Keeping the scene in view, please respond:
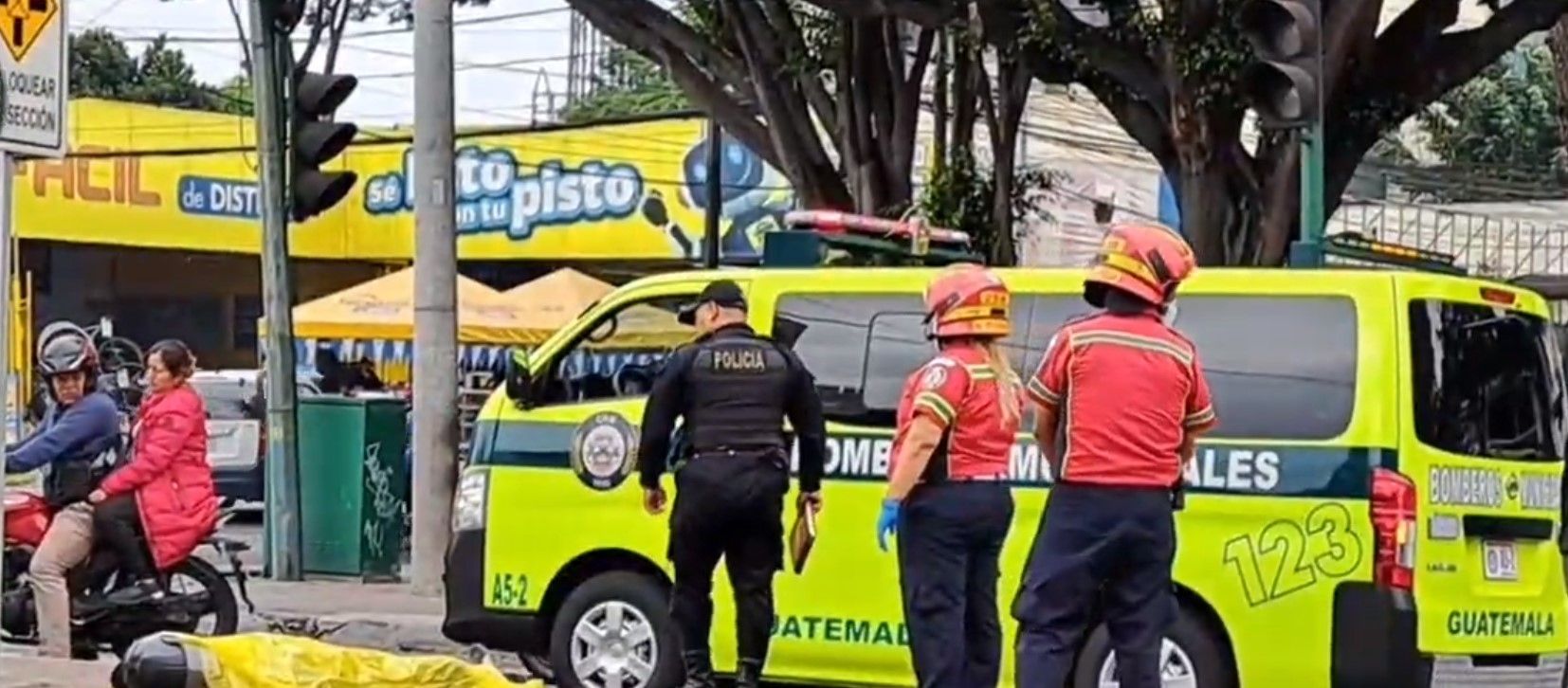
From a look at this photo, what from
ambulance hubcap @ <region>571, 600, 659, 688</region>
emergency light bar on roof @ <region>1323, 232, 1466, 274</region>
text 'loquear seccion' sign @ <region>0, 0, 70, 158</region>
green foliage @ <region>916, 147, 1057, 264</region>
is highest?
green foliage @ <region>916, 147, 1057, 264</region>

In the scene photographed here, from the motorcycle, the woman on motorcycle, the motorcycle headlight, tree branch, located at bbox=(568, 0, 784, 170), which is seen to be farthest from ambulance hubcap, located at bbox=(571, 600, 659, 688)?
tree branch, located at bbox=(568, 0, 784, 170)

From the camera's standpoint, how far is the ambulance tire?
9.84 m

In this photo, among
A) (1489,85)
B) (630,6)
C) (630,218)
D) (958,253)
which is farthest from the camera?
(1489,85)

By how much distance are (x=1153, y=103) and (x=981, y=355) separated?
784 centimetres

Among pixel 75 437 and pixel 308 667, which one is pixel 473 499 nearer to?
pixel 75 437

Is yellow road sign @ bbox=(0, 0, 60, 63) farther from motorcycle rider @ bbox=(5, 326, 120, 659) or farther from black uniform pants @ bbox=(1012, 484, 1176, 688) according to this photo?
motorcycle rider @ bbox=(5, 326, 120, 659)

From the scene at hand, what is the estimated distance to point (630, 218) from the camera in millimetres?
35656

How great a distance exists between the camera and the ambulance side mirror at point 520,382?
11242 mm

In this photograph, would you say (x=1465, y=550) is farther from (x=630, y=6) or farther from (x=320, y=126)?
(x=630, y=6)

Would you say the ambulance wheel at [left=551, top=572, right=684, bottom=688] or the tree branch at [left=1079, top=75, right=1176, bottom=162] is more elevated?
the tree branch at [left=1079, top=75, right=1176, bottom=162]

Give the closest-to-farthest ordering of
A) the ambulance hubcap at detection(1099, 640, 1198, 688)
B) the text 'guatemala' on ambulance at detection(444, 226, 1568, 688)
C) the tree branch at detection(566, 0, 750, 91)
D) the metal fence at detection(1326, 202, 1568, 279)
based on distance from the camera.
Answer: the text 'guatemala' on ambulance at detection(444, 226, 1568, 688) → the ambulance hubcap at detection(1099, 640, 1198, 688) → the tree branch at detection(566, 0, 750, 91) → the metal fence at detection(1326, 202, 1568, 279)

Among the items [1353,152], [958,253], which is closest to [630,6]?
[1353,152]

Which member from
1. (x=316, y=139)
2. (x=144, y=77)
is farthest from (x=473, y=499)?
(x=144, y=77)

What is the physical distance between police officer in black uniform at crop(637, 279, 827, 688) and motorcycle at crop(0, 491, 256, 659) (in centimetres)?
302
